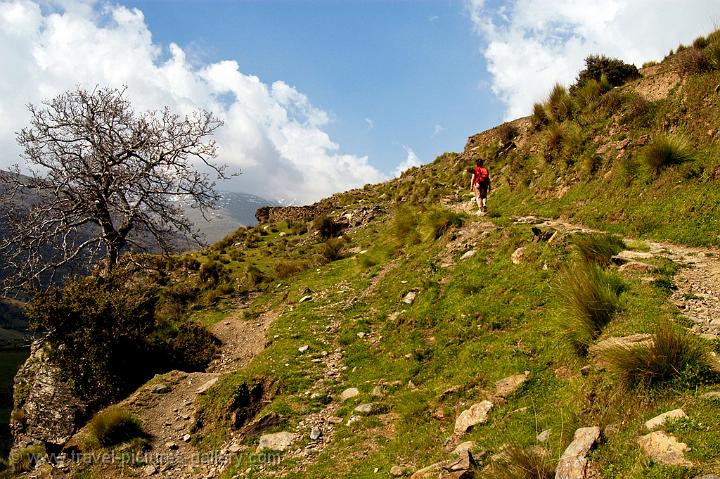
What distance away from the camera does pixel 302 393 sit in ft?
33.0

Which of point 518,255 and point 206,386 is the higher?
point 518,255

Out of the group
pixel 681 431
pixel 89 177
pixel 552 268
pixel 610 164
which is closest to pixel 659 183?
pixel 610 164

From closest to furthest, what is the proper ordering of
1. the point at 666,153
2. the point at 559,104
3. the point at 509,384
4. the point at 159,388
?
1. the point at 509,384
2. the point at 159,388
3. the point at 666,153
4. the point at 559,104

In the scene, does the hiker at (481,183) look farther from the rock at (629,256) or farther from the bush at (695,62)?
the rock at (629,256)

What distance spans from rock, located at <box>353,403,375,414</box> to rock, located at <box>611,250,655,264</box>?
597 centimetres

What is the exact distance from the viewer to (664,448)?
410cm

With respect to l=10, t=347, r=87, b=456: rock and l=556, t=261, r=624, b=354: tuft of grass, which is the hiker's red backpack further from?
l=10, t=347, r=87, b=456: rock

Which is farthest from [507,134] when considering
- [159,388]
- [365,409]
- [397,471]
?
[397,471]

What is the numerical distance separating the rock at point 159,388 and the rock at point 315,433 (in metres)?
5.32

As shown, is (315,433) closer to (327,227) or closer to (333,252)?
(333,252)

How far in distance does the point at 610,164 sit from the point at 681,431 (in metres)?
14.1

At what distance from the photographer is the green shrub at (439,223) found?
1680 centimetres

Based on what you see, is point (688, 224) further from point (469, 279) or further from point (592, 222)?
point (469, 279)

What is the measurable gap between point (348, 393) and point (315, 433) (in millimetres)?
1410
